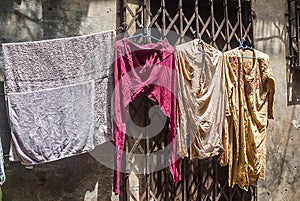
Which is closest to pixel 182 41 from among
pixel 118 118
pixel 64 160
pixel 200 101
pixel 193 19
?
pixel 193 19

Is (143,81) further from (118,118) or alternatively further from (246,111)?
(246,111)

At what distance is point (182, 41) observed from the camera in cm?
409

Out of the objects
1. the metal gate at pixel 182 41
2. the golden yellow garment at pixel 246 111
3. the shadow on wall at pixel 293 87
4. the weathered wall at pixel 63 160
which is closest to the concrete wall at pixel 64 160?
the weathered wall at pixel 63 160

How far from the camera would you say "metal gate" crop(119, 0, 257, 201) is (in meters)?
3.85

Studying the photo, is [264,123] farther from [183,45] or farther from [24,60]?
[24,60]

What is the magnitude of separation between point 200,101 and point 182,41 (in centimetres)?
82

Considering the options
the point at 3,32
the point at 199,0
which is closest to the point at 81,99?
the point at 3,32

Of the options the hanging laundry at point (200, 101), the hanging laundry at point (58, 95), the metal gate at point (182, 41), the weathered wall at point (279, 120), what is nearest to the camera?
the hanging laundry at point (58, 95)

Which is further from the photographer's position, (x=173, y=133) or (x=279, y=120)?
(x=279, y=120)

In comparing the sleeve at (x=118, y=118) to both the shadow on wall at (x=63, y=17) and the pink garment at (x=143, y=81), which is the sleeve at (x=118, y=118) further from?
the shadow on wall at (x=63, y=17)

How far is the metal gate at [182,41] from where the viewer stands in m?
3.85

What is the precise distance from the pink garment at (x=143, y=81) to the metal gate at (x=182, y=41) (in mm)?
377

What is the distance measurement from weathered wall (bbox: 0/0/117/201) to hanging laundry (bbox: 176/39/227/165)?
0.88 meters

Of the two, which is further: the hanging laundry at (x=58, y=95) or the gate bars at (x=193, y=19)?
the gate bars at (x=193, y=19)
